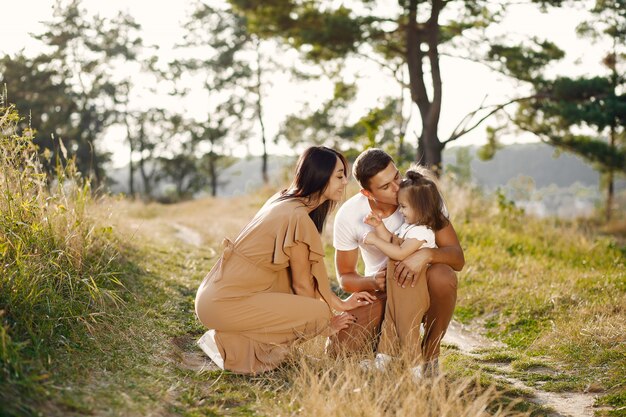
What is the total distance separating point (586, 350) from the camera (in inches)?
175

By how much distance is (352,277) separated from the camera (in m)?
4.24

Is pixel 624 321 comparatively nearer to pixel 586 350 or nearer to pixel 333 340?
pixel 586 350

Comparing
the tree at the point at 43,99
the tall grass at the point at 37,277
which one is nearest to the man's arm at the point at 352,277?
the tall grass at the point at 37,277

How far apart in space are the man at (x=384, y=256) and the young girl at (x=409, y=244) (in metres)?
0.06

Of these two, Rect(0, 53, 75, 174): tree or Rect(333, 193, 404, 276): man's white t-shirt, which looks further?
Rect(0, 53, 75, 174): tree

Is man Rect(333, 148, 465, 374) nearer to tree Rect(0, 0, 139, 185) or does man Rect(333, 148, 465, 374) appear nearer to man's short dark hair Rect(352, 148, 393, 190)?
man's short dark hair Rect(352, 148, 393, 190)

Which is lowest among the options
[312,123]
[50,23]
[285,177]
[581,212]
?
[581,212]

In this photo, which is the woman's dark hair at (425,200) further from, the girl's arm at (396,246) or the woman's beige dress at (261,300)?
the woman's beige dress at (261,300)

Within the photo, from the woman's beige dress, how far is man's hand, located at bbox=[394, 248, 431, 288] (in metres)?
0.45

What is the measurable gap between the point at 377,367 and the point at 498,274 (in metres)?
3.47

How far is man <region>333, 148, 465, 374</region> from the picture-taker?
3949 millimetres

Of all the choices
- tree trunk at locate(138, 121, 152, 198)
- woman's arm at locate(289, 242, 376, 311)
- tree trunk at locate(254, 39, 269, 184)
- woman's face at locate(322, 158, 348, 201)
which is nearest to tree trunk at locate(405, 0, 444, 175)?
woman's arm at locate(289, 242, 376, 311)

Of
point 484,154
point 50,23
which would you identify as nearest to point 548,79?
point 484,154

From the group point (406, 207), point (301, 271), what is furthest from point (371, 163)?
point (301, 271)
